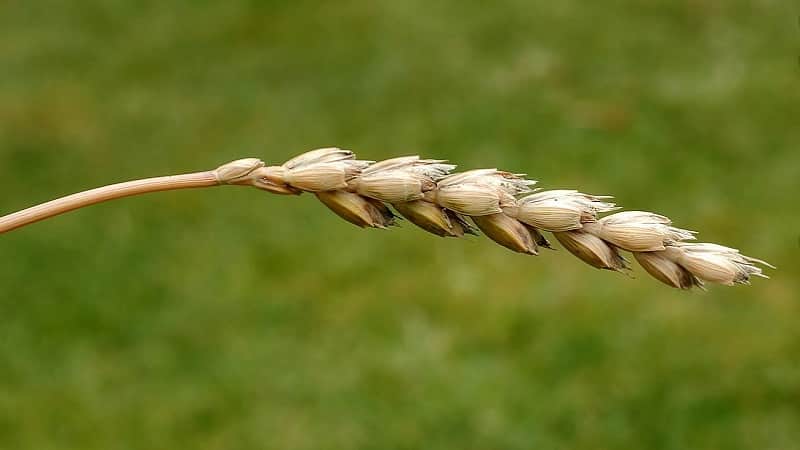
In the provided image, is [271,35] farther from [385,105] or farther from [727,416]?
[727,416]

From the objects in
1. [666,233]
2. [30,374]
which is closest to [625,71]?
[30,374]

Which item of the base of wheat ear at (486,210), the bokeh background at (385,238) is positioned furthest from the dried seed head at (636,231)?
the bokeh background at (385,238)

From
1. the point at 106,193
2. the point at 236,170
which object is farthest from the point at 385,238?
the point at 106,193

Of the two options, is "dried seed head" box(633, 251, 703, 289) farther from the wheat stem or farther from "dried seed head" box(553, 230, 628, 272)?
the wheat stem

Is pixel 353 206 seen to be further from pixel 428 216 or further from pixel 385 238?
pixel 385 238

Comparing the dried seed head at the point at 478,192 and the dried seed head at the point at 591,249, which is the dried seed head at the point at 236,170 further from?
the dried seed head at the point at 591,249

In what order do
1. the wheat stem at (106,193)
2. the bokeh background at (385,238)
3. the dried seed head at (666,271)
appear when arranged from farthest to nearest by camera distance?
the bokeh background at (385,238) < the dried seed head at (666,271) < the wheat stem at (106,193)

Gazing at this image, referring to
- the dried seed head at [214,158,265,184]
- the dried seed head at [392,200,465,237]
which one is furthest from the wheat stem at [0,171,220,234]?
the dried seed head at [392,200,465,237]
